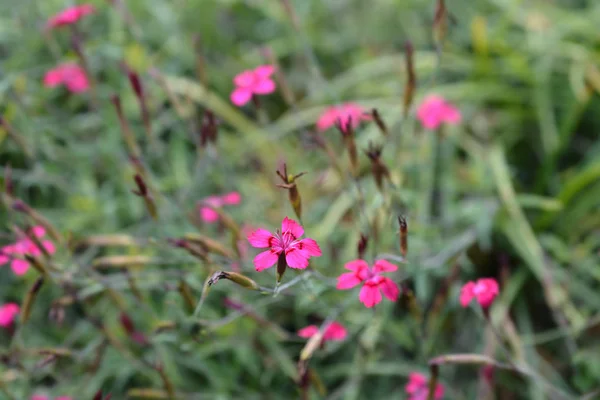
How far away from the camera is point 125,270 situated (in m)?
1.57

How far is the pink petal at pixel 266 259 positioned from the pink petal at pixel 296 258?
2 centimetres

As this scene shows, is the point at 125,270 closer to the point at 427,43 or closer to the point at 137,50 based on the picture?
the point at 137,50

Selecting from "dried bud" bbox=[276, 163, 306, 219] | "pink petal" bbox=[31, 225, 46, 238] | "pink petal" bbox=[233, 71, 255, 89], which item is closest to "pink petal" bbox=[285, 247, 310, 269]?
"dried bud" bbox=[276, 163, 306, 219]

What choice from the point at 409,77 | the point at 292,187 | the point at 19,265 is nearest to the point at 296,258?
the point at 292,187

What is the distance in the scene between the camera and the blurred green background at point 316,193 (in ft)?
5.56

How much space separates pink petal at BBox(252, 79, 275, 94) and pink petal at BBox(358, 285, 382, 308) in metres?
0.52

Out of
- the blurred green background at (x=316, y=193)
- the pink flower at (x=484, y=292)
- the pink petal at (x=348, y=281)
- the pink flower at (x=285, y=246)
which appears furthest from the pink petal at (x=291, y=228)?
the pink flower at (x=484, y=292)

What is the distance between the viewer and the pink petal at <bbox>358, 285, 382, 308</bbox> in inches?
41.8

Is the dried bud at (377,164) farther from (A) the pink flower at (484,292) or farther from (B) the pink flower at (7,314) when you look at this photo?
(B) the pink flower at (7,314)

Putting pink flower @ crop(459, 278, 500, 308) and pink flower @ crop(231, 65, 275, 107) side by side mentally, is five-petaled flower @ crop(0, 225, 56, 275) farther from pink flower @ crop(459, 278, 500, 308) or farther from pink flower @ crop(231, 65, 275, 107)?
pink flower @ crop(459, 278, 500, 308)

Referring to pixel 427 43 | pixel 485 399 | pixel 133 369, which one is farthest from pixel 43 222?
pixel 427 43

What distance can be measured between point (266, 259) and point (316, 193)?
1237mm

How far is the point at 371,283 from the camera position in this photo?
1.11 m

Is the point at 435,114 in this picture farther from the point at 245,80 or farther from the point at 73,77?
the point at 73,77
